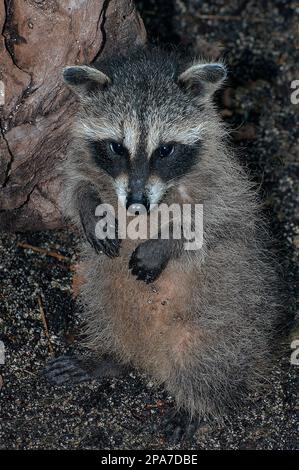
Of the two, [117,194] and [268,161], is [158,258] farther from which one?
[268,161]

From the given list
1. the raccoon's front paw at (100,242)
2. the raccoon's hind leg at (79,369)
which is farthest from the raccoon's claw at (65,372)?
the raccoon's front paw at (100,242)

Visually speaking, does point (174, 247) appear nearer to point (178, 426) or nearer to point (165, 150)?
point (165, 150)

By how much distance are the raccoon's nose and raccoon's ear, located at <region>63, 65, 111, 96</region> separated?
62 cm

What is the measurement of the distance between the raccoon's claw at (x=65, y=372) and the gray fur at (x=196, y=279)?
28 cm

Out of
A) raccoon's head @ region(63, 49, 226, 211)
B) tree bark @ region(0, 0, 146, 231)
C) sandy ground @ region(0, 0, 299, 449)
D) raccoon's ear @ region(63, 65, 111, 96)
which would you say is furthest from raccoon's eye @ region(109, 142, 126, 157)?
sandy ground @ region(0, 0, 299, 449)

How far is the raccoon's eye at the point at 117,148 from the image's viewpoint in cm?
387

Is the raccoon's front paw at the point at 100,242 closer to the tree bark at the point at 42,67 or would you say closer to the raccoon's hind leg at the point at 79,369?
the tree bark at the point at 42,67

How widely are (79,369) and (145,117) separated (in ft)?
4.87

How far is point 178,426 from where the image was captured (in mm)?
4184

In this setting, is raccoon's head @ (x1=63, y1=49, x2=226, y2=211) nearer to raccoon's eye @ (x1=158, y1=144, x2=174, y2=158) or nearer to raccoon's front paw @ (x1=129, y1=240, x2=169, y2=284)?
raccoon's eye @ (x1=158, y1=144, x2=174, y2=158)

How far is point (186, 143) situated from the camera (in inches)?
157

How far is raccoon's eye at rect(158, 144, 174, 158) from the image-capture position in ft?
12.7

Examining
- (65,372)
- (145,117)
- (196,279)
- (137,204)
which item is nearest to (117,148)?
(145,117)

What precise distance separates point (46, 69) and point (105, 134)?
524 millimetres
